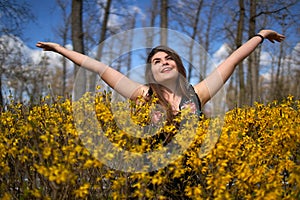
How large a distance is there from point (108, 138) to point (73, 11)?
6.63 m

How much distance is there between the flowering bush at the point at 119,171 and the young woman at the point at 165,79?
42 centimetres

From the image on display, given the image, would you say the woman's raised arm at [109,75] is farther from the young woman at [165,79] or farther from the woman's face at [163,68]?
the woman's face at [163,68]

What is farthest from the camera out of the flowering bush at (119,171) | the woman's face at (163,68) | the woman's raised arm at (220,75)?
the woman's raised arm at (220,75)

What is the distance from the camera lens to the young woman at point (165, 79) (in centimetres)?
297

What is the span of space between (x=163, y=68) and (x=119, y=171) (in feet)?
3.64

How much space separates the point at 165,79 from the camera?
117 inches

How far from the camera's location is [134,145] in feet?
7.14

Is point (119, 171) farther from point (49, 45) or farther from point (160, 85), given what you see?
point (49, 45)

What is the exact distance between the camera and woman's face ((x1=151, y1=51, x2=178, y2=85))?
9.64 feet

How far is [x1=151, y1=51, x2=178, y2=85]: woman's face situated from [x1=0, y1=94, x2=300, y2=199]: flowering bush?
0.60 meters

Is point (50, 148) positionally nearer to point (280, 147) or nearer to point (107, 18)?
point (280, 147)

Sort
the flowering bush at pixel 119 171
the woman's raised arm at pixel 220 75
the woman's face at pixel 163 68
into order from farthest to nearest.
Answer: the woman's raised arm at pixel 220 75
the woman's face at pixel 163 68
the flowering bush at pixel 119 171

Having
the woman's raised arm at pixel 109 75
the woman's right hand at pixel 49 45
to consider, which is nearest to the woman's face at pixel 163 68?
the woman's raised arm at pixel 109 75

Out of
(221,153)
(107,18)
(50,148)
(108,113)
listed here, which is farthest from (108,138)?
(107,18)
